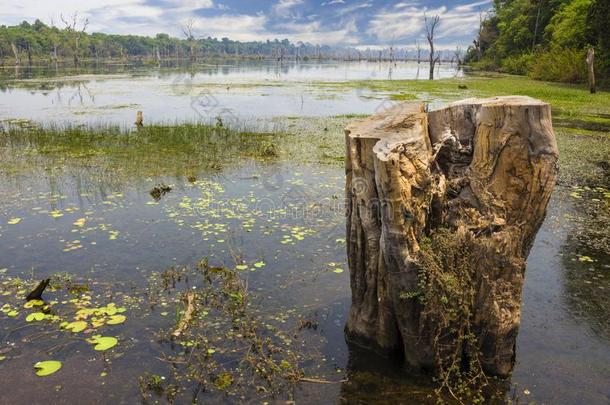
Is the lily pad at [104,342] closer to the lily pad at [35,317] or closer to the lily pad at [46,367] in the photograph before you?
the lily pad at [46,367]

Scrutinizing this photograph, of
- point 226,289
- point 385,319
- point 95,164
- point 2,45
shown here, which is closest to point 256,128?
point 95,164

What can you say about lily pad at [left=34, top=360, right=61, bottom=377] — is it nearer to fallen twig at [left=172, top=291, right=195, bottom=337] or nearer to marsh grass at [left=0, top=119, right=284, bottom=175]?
fallen twig at [left=172, top=291, right=195, bottom=337]

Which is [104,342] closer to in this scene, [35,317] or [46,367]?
[46,367]

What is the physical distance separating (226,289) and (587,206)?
7063 mm

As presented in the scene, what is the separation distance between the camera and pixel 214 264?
6.30 meters

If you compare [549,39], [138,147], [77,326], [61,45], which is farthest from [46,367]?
[61,45]

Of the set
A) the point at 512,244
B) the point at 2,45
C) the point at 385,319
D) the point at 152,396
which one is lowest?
the point at 152,396

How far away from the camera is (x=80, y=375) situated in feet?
13.6

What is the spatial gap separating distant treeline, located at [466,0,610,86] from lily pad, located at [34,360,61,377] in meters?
33.5

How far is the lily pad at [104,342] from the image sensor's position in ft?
14.8

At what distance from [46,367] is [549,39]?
5447 cm

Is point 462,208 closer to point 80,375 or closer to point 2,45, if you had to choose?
point 80,375

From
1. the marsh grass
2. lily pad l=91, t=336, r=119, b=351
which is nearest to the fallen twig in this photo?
lily pad l=91, t=336, r=119, b=351

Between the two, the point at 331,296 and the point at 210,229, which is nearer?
the point at 331,296
